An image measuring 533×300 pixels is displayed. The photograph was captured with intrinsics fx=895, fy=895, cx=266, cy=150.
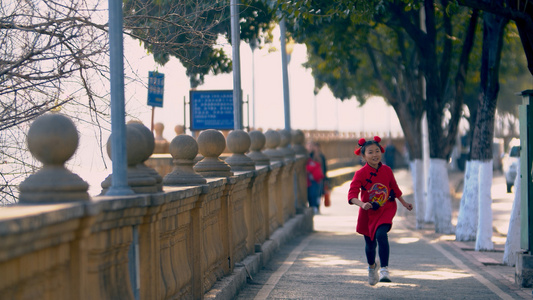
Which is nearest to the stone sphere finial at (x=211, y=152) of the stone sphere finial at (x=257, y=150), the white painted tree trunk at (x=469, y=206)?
the stone sphere finial at (x=257, y=150)

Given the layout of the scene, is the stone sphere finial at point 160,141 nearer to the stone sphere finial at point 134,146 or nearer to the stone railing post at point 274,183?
the stone railing post at point 274,183

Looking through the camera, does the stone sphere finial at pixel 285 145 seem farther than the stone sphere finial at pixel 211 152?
Yes

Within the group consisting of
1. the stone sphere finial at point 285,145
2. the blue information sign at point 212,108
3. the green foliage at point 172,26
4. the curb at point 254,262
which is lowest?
the curb at point 254,262

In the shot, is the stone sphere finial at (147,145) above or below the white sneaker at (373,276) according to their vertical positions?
above

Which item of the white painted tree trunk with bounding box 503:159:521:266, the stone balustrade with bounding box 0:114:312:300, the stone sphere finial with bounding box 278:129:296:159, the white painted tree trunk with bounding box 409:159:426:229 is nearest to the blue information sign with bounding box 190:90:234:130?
the stone sphere finial with bounding box 278:129:296:159

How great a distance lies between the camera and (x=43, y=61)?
8.89 meters

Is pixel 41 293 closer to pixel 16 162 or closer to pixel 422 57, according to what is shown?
pixel 16 162

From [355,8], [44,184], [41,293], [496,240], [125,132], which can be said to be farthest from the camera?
[496,240]

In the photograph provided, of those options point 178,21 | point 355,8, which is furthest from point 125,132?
point 355,8

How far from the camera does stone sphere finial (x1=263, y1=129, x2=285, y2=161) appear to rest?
16.5 meters

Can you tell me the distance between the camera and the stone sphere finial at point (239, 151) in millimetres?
11594

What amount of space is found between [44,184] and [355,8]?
9.88 m

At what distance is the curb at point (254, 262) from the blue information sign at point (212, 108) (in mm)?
4072

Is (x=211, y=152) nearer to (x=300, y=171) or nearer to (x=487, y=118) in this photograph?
(x=487, y=118)
